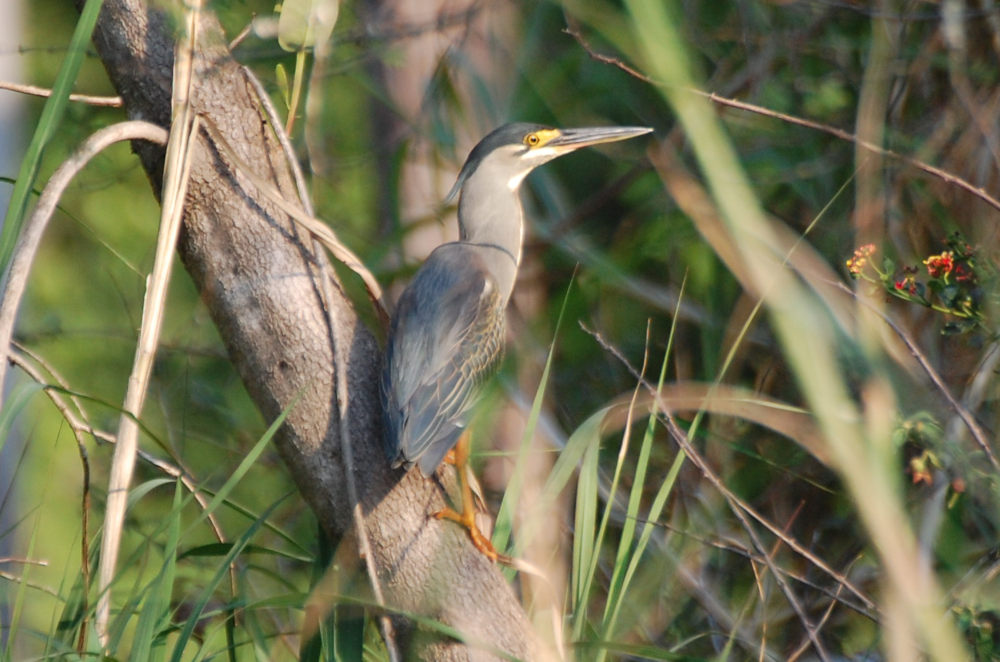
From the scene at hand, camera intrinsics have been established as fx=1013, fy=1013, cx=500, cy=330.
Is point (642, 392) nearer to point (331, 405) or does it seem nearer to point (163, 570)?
point (331, 405)

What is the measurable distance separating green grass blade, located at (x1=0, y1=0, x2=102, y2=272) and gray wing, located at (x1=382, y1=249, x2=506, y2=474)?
2.59 feet

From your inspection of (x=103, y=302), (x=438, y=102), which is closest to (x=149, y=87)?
(x=438, y=102)

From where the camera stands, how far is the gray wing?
78.0 inches

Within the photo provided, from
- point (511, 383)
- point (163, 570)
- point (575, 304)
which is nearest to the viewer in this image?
point (163, 570)

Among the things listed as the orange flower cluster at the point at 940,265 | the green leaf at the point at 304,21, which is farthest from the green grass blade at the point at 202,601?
the orange flower cluster at the point at 940,265

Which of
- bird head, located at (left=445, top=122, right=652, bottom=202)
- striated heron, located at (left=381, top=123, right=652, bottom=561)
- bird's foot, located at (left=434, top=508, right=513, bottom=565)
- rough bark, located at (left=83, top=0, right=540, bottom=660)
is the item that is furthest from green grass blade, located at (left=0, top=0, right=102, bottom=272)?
bird head, located at (left=445, top=122, right=652, bottom=202)

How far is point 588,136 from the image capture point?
2932 mm

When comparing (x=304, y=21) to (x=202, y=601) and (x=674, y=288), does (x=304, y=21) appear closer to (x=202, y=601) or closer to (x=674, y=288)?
(x=202, y=601)

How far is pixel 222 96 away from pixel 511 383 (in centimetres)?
150

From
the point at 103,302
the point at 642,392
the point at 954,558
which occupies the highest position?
the point at 103,302

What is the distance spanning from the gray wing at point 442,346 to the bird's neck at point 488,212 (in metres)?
0.29

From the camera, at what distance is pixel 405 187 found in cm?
339

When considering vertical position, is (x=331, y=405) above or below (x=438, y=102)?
below

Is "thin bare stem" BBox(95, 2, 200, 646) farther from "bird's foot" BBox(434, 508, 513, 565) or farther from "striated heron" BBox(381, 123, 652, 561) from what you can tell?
"bird's foot" BBox(434, 508, 513, 565)
